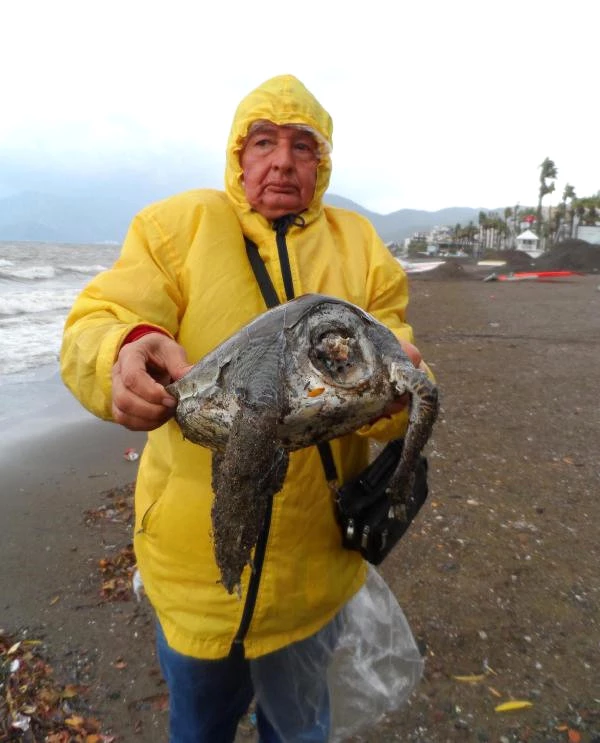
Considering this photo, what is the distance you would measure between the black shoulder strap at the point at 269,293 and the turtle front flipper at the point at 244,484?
0.40m

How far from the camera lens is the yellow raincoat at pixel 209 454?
1.90 metres

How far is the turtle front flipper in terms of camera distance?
4.80 feet

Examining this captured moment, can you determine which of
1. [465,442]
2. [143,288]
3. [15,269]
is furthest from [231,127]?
[15,269]

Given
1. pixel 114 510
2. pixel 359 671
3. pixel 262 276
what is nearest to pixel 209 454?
pixel 262 276

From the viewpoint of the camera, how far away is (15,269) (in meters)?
27.5

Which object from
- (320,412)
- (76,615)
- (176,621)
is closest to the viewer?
(320,412)

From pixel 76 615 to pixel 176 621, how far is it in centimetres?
185

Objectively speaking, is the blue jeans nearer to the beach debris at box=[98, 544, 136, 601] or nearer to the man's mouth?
the beach debris at box=[98, 544, 136, 601]

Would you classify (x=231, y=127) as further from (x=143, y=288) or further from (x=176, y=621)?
(x=176, y=621)

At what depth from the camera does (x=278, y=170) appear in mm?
2027

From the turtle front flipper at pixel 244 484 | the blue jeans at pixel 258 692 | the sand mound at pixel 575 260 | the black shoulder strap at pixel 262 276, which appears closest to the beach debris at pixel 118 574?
the blue jeans at pixel 258 692

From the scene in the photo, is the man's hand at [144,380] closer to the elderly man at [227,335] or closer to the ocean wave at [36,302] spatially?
the elderly man at [227,335]

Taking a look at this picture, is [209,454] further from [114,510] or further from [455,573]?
[114,510]

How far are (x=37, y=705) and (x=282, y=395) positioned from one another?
2297 millimetres
